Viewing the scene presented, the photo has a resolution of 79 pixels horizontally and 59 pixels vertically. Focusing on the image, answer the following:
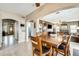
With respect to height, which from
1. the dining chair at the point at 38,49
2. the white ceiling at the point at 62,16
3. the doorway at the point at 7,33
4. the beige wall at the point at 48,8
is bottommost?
the dining chair at the point at 38,49

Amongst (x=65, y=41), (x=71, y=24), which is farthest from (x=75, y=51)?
(x=71, y=24)

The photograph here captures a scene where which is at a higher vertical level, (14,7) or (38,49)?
(14,7)

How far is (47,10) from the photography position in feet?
7.86

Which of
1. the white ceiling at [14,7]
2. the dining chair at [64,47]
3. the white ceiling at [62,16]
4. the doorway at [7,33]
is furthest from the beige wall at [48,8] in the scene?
the doorway at [7,33]

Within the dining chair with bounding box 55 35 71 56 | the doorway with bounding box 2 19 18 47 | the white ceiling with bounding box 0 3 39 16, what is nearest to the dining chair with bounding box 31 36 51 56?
the dining chair with bounding box 55 35 71 56

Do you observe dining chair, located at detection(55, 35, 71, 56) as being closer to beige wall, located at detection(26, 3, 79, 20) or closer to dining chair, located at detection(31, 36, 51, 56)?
dining chair, located at detection(31, 36, 51, 56)

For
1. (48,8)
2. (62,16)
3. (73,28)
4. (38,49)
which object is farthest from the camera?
(62,16)

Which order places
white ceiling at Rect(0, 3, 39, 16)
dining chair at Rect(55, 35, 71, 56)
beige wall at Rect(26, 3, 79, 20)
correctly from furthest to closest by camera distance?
dining chair at Rect(55, 35, 71, 56) < white ceiling at Rect(0, 3, 39, 16) < beige wall at Rect(26, 3, 79, 20)

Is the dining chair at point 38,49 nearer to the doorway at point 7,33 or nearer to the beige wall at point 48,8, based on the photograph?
the doorway at point 7,33

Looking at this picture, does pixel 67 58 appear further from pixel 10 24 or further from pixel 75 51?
pixel 10 24

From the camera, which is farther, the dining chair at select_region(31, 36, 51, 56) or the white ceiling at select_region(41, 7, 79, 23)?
the white ceiling at select_region(41, 7, 79, 23)

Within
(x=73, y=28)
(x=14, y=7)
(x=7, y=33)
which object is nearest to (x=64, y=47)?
(x=73, y=28)

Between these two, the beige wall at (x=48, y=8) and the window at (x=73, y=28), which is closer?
the beige wall at (x=48, y=8)

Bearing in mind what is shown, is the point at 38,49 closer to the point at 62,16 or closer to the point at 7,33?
the point at 7,33
